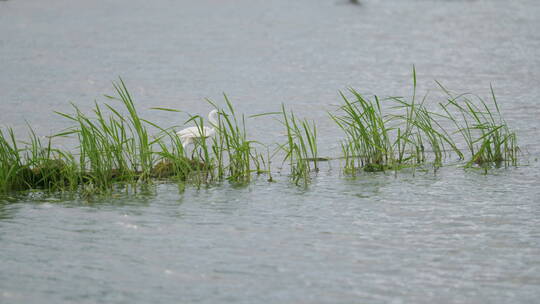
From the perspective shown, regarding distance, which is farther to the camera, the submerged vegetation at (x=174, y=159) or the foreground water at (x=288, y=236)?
the submerged vegetation at (x=174, y=159)

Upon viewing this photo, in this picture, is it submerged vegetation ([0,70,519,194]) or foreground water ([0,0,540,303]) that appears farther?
submerged vegetation ([0,70,519,194])

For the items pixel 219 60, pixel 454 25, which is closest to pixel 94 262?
pixel 219 60

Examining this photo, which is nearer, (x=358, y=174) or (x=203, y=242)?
(x=203, y=242)

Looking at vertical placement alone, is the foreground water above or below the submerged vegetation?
below

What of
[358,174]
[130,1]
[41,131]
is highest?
[130,1]

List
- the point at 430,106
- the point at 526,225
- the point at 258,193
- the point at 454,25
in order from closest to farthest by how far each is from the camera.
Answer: the point at 526,225, the point at 258,193, the point at 430,106, the point at 454,25

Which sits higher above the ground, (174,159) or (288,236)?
(174,159)

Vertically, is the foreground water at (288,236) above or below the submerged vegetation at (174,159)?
below

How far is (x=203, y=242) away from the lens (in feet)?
22.3

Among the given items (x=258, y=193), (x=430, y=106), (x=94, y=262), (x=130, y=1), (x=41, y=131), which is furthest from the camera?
(x=130, y=1)

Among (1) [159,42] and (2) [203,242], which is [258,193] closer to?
(2) [203,242]

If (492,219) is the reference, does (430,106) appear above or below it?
above

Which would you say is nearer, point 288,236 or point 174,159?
point 288,236

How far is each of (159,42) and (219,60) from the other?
4.12 meters
